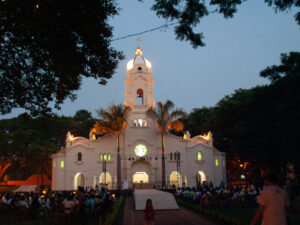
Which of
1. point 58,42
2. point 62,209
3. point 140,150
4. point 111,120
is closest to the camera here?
point 58,42

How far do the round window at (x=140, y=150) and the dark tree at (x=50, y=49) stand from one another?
3044cm

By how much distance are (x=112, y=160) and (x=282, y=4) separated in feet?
117

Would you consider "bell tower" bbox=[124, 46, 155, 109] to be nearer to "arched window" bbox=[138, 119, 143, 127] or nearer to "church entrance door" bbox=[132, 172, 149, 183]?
"arched window" bbox=[138, 119, 143, 127]

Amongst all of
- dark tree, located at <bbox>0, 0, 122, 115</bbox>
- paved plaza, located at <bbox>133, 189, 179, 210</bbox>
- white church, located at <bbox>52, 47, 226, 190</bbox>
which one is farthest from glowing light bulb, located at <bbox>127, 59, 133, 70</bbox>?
dark tree, located at <bbox>0, 0, 122, 115</bbox>

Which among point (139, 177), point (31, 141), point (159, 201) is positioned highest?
point (31, 141)

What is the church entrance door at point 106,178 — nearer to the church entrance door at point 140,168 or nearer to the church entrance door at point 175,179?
the church entrance door at point 140,168

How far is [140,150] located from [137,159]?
4.78ft

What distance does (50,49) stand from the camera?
10148mm

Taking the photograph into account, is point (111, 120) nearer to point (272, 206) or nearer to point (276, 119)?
point (276, 119)

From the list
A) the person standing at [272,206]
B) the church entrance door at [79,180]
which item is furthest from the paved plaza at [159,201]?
the church entrance door at [79,180]

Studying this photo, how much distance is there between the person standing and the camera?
5.91 metres

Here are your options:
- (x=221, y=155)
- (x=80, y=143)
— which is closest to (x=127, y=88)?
(x=80, y=143)

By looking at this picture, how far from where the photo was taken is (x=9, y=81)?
36.5 ft

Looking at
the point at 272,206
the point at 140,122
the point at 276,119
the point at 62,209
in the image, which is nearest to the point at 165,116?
the point at 140,122
